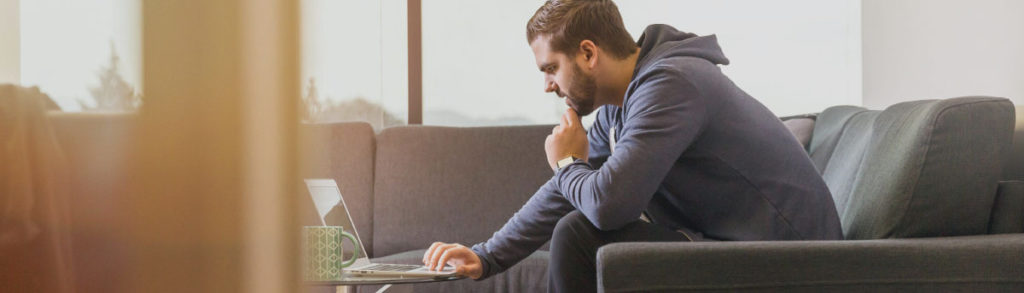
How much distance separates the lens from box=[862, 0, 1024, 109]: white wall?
3594mm

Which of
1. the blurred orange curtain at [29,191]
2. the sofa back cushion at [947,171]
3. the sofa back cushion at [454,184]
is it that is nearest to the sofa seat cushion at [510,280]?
the sofa back cushion at [454,184]

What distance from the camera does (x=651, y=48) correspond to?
1.75 meters

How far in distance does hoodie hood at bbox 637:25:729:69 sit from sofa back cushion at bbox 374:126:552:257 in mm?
1174

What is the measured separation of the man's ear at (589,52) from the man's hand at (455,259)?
1.39 ft

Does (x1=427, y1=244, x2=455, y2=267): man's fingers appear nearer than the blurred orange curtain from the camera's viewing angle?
No

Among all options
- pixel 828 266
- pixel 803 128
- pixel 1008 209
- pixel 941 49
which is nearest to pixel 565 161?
pixel 828 266

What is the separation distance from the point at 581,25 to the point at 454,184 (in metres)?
1.27

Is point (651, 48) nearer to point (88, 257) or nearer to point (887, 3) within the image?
point (88, 257)

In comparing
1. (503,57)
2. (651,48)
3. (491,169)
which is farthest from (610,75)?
(503,57)

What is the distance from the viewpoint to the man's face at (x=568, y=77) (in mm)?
1776

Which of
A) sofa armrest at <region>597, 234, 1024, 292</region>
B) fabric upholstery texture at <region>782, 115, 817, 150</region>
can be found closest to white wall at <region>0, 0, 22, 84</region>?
sofa armrest at <region>597, 234, 1024, 292</region>

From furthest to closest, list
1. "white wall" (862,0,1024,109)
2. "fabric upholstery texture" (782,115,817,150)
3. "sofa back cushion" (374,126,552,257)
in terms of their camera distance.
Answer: "white wall" (862,0,1024,109), "sofa back cushion" (374,126,552,257), "fabric upholstery texture" (782,115,817,150)

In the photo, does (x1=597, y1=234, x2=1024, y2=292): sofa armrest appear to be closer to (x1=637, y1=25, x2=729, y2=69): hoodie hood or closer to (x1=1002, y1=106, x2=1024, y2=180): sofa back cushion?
(x1=1002, y1=106, x2=1024, y2=180): sofa back cushion

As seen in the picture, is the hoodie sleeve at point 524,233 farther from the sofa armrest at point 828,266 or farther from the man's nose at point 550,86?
the sofa armrest at point 828,266
